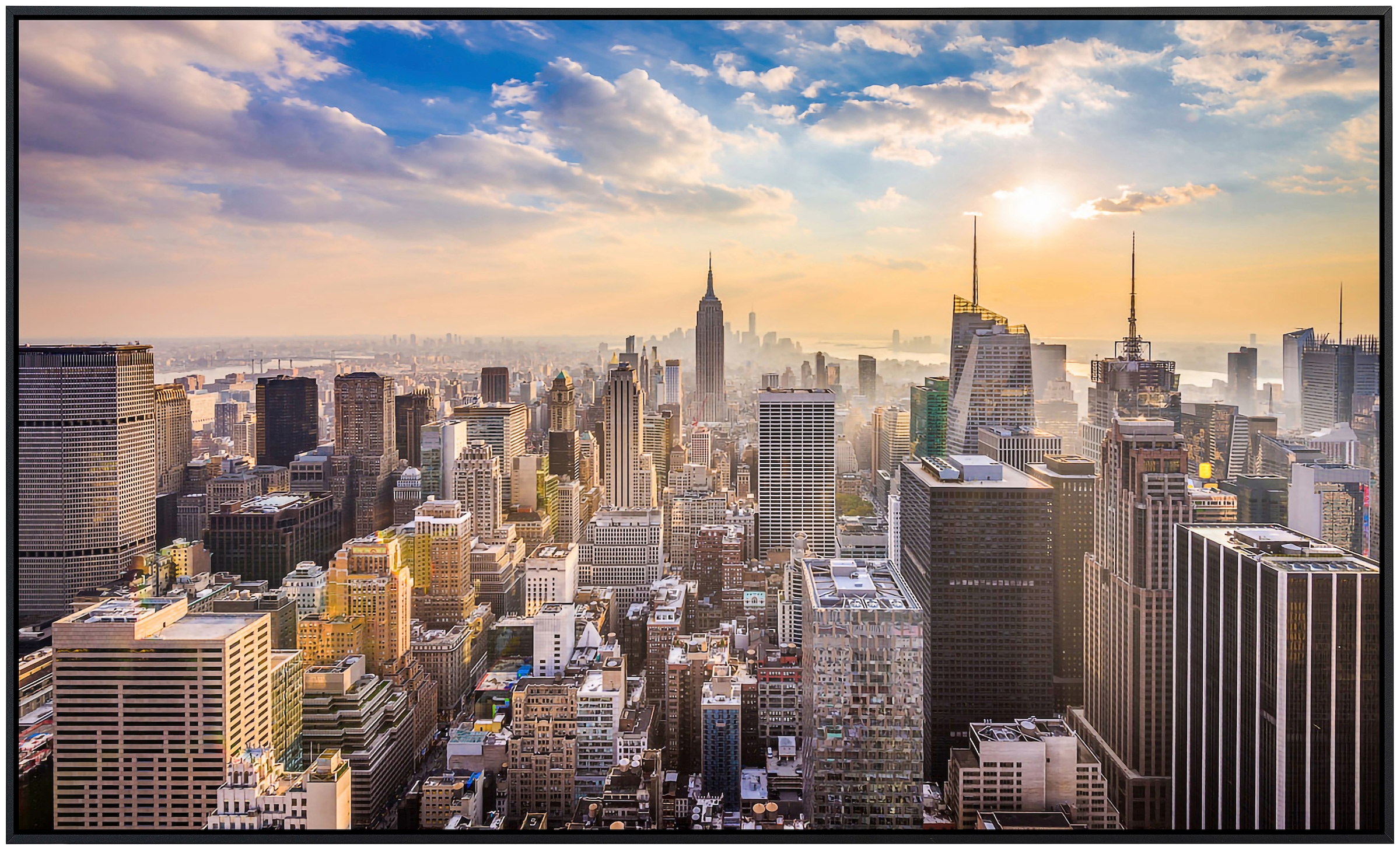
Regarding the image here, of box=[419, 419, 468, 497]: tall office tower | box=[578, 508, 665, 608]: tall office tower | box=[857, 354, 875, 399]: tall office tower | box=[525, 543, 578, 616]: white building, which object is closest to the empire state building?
box=[857, 354, 875, 399]: tall office tower

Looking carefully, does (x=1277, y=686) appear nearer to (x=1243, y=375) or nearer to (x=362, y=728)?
(x=1243, y=375)

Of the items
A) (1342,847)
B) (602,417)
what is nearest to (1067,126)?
(1342,847)

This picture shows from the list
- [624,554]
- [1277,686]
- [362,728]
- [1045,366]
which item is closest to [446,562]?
[624,554]

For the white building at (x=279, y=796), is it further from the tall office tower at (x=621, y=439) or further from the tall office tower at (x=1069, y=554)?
the tall office tower at (x=1069, y=554)

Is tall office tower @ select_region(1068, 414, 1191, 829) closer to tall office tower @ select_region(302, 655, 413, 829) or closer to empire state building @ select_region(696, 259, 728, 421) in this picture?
empire state building @ select_region(696, 259, 728, 421)

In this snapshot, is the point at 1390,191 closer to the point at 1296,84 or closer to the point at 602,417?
the point at 1296,84

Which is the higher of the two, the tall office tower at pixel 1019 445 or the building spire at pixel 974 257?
the building spire at pixel 974 257

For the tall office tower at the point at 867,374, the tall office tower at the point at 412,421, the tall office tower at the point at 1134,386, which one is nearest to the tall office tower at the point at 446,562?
the tall office tower at the point at 412,421
